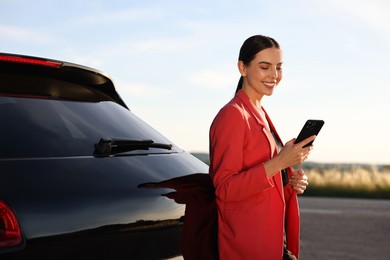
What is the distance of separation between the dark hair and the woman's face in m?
0.02

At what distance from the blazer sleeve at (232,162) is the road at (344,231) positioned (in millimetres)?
5795

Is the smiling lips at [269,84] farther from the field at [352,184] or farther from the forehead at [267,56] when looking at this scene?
the field at [352,184]

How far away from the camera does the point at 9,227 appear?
258 cm

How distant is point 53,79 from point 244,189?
A: 1.26 metres

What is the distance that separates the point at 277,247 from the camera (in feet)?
10.3

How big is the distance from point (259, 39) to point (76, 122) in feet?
3.20

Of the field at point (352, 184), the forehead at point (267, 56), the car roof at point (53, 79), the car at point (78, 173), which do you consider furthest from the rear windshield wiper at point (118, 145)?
the field at point (352, 184)

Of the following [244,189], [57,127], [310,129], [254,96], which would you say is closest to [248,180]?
[244,189]

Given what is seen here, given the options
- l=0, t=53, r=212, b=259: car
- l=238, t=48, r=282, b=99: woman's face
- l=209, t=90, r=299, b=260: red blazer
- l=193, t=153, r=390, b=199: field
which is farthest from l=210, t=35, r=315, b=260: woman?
l=193, t=153, r=390, b=199: field

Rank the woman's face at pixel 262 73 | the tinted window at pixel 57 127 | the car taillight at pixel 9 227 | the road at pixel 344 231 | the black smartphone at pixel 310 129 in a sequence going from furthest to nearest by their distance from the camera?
the road at pixel 344 231, the woman's face at pixel 262 73, the black smartphone at pixel 310 129, the tinted window at pixel 57 127, the car taillight at pixel 9 227

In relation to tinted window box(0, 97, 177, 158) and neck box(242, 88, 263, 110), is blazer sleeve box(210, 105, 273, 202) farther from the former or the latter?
tinted window box(0, 97, 177, 158)

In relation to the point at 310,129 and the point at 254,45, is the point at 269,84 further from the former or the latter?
the point at 310,129

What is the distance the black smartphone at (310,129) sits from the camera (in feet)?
10.1

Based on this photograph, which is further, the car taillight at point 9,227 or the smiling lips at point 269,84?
the smiling lips at point 269,84
